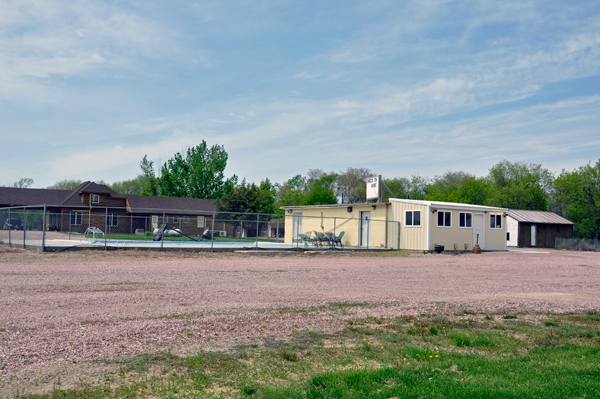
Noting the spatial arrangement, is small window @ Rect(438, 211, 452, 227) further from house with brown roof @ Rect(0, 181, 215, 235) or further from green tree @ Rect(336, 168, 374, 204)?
green tree @ Rect(336, 168, 374, 204)

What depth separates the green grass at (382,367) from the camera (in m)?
3.87

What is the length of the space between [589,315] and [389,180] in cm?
6831

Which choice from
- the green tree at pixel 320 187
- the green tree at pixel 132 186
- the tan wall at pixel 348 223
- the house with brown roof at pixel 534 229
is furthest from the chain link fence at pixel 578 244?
the green tree at pixel 132 186

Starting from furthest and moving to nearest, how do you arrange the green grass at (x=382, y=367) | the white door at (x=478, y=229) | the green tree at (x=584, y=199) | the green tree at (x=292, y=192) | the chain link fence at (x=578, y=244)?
the green tree at (x=292, y=192) → the green tree at (x=584, y=199) → the chain link fence at (x=578, y=244) → the white door at (x=478, y=229) → the green grass at (x=382, y=367)

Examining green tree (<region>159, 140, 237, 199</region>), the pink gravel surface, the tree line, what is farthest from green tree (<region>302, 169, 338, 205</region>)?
the pink gravel surface

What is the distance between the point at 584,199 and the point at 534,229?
48.0 feet

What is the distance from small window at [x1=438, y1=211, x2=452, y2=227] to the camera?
27427 millimetres

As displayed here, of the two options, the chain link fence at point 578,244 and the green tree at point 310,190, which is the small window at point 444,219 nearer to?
the chain link fence at point 578,244

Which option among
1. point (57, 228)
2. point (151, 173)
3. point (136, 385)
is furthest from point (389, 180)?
point (136, 385)

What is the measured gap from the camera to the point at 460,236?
93.1ft

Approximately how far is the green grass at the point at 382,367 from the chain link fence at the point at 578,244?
38.0m

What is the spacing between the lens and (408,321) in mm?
6906

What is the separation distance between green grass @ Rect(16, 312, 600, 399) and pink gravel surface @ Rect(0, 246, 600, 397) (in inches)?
17.0

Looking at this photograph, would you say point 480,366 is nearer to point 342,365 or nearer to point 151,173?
point 342,365
